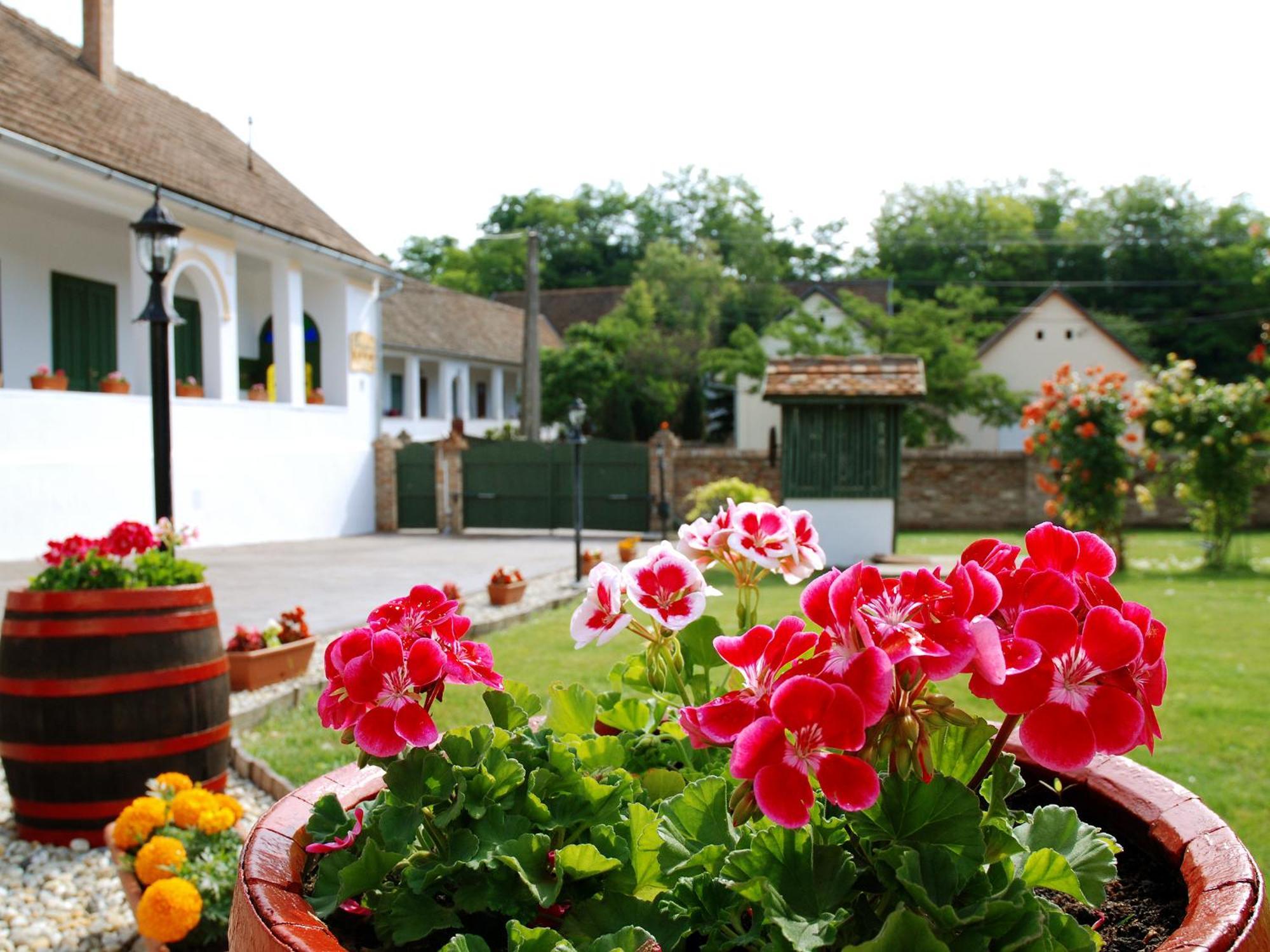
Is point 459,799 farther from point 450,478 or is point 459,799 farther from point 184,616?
point 450,478

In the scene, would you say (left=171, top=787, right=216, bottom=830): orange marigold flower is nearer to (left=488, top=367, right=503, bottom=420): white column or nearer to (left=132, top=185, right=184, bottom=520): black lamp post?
(left=132, top=185, right=184, bottom=520): black lamp post

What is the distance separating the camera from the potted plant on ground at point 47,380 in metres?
12.3

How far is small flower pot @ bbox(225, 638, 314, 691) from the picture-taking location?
19.2 feet

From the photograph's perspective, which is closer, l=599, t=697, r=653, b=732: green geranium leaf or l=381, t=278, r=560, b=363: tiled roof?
l=599, t=697, r=653, b=732: green geranium leaf

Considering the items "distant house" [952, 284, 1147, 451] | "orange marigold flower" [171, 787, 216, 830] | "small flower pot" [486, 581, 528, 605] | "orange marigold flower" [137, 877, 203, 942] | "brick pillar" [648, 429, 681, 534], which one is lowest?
"small flower pot" [486, 581, 528, 605]

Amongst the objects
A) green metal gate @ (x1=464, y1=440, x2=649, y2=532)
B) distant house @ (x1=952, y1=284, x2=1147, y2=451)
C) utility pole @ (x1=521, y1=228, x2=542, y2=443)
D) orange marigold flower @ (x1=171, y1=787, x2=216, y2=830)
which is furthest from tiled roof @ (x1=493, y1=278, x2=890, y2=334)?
orange marigold flower @ (x1=171, y1=787, x2=216, y2=830)

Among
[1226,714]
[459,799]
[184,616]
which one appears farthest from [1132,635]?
[1226,714]

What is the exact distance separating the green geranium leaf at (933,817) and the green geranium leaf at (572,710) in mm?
651

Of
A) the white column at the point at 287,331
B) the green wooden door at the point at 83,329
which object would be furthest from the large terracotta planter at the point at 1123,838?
the white column at the point at 287,331

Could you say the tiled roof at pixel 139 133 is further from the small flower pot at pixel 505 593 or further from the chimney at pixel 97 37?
the small flower pot at pixel 505 593

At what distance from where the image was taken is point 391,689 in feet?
3.83

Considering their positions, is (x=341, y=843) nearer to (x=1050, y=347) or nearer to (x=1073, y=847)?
(x=1073, y=847)

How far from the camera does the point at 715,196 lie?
2216 inches

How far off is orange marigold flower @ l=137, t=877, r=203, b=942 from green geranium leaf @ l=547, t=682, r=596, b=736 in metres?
1.72
